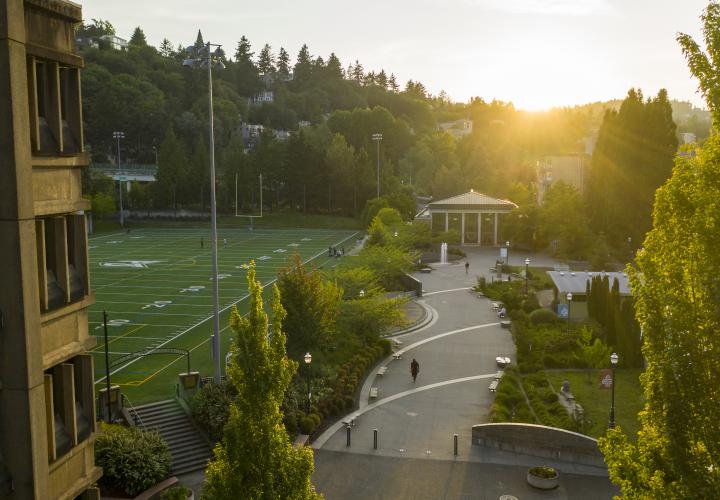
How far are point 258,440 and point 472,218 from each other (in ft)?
209

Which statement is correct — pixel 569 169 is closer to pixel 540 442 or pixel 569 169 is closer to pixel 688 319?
pixel 540 442

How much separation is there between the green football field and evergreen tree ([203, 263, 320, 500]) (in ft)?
12.0

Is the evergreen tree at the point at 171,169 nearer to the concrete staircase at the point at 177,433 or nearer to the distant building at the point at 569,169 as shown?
the distant building at the point at 569,169

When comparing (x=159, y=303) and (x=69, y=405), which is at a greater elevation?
(x=69, y=405)

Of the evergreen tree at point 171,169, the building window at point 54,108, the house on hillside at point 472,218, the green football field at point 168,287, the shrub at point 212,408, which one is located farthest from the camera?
the evergreen tree at point 171,169

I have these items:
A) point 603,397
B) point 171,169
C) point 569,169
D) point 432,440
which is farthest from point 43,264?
point 171,169

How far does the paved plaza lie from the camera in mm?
21062

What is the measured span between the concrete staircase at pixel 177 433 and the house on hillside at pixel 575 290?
21.9 meters

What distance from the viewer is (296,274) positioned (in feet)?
101

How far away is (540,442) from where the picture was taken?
76.2 feet

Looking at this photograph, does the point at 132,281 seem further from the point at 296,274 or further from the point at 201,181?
the point at 201,181

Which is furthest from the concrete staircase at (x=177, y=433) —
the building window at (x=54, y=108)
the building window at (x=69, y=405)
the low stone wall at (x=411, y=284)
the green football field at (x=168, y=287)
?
the low stone wall at (x=411, y=284)

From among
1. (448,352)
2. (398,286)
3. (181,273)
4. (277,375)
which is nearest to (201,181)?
(181,273)

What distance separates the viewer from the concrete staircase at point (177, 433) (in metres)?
22.8
